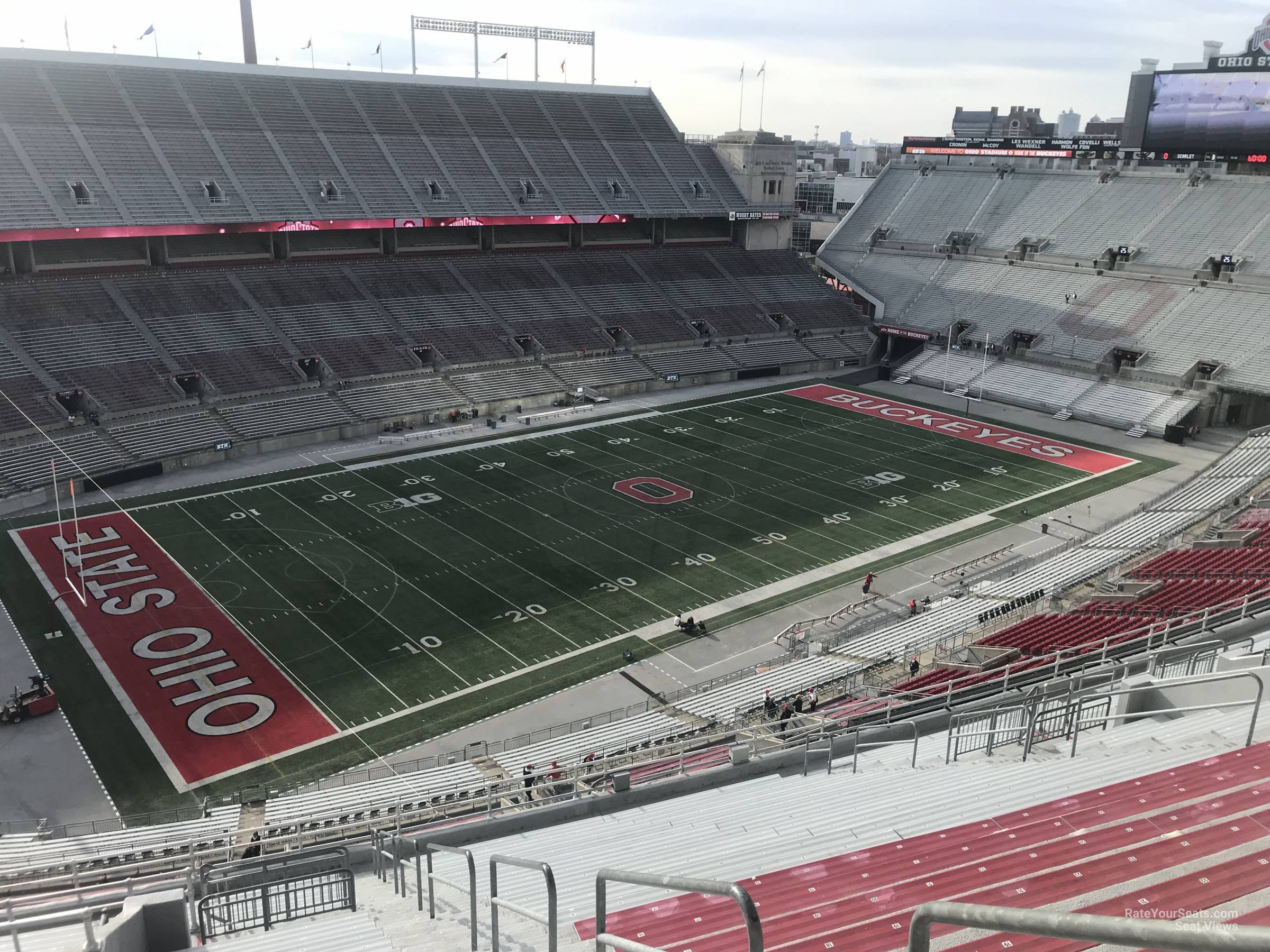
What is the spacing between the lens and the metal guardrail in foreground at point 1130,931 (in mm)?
2771

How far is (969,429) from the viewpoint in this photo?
4447cm

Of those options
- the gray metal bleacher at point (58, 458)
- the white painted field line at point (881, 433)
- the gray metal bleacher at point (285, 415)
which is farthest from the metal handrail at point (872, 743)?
the gray metal bleacher at point (285, 415)

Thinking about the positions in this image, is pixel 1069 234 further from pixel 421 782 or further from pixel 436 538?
pixel 421 782

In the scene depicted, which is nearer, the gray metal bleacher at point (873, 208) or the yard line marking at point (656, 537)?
the yard line marking at point (656, 537)

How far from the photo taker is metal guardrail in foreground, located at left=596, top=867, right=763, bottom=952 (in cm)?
411

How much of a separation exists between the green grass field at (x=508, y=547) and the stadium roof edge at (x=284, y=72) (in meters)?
26.0

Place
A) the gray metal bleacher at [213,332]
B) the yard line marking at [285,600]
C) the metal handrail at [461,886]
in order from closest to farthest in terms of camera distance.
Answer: the metal handrail at [461,886], the yard line marking at [285,600], the gray metal bleacher at [213,332]

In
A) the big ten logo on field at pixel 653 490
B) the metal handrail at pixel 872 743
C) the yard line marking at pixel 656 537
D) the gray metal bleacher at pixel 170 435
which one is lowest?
the yard line marking at pixel 656 537

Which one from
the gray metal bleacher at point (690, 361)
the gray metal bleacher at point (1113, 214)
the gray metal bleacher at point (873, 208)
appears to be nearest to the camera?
the gray metal bleacher at point (690, 361)

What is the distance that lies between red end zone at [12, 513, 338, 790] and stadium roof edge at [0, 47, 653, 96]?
2753cm

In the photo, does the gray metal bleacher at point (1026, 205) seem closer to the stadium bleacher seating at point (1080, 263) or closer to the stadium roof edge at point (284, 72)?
the stadium bleacher seating at point (1080, 263)

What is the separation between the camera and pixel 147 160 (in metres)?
45.3

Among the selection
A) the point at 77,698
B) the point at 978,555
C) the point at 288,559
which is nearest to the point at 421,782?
the point at 77,698

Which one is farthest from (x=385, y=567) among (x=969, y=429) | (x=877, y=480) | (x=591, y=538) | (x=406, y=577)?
(x=969, y=429)
